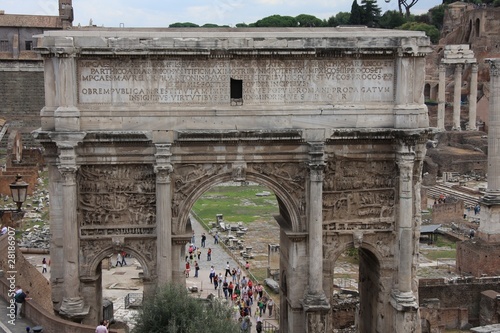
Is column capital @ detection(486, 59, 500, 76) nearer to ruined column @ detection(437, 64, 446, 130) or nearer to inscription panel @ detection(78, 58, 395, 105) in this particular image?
inscription panel @ detection(78, 58, 395, 105)

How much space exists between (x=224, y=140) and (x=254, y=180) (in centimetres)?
116

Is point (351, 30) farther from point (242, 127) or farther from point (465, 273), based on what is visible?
point (465, 273)

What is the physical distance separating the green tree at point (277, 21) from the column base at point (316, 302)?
101m

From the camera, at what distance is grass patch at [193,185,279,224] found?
4503cm

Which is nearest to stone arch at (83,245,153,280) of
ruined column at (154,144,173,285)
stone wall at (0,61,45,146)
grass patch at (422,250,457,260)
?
ruined column at (154,144,173,285)

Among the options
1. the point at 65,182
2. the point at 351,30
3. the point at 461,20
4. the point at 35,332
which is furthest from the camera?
the point at 461,20

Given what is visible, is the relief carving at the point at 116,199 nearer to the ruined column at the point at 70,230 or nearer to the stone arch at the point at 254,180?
the ruined column at the point at 70,230

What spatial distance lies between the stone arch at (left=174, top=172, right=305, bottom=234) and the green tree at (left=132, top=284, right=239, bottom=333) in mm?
1638

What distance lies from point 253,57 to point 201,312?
17.4 ft

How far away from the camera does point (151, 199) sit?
15.7 metres

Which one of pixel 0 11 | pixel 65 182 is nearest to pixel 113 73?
pixel 65 182

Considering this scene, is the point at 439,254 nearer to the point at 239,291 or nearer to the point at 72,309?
the point at 239,291

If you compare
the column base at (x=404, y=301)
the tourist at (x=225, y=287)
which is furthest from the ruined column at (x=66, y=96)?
the tourist at (x=225, y=287)

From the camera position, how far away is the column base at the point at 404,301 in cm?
1600
